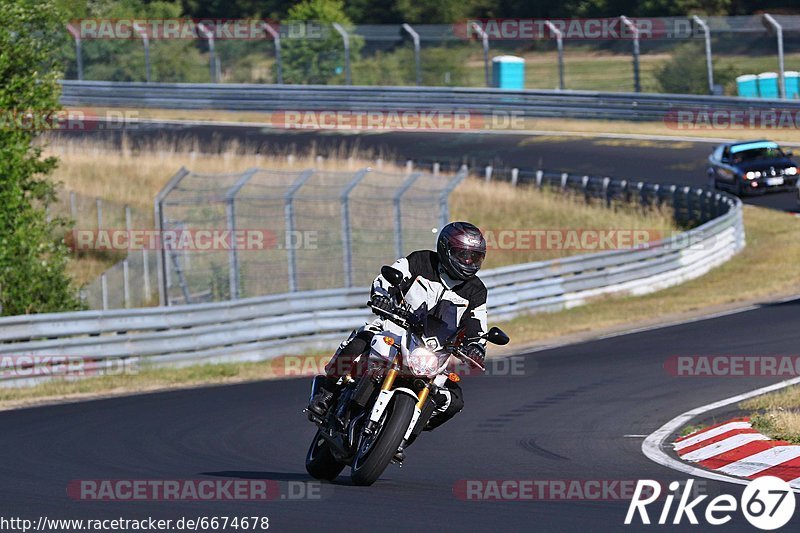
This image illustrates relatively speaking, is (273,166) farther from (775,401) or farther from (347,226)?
(775,401)

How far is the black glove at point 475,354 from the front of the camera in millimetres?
8703

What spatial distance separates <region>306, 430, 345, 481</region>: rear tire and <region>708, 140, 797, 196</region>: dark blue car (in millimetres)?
25005

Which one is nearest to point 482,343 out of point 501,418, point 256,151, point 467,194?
point 501,418

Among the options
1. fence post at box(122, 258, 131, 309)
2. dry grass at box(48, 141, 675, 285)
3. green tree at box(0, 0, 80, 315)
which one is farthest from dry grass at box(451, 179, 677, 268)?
green tree at box(0, 0, 80, 315)

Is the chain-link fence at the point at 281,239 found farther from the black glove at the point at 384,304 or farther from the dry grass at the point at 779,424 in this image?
the black glove at the point at 384,304

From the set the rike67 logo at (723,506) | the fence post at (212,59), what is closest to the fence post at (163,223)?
the rike67 logo at (723,506)

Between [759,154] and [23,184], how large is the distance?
19.1 metres

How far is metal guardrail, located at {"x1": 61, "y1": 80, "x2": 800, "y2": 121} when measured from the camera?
1635 inches

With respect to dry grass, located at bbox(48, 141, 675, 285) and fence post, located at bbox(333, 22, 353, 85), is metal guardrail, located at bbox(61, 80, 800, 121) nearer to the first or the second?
fence post, located at bbox(333, 22, 353, 85)

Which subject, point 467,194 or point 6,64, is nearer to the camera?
point 6,64

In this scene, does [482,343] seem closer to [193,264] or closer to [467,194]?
[193,264]

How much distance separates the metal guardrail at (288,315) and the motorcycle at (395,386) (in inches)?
342

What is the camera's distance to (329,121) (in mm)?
45781

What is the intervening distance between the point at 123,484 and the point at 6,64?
1249cm
